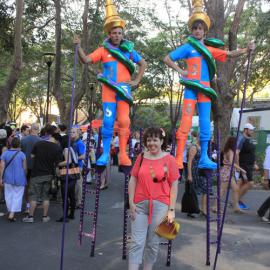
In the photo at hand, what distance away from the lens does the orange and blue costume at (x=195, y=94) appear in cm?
490

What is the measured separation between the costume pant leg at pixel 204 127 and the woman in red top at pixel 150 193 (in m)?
0.82

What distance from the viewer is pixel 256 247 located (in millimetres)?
6590

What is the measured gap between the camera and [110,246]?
6.36m

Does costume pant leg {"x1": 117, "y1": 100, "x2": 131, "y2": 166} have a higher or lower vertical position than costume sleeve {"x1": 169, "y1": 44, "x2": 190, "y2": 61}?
lower

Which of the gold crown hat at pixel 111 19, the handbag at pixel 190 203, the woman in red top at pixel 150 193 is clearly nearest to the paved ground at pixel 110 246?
the handbag at pixel 190 203

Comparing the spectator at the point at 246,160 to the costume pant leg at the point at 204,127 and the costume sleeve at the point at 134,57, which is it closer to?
the costume pant leg at the point at 204,127

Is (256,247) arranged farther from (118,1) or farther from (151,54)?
(151,54)

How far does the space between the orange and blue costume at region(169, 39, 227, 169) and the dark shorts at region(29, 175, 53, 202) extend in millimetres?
3443

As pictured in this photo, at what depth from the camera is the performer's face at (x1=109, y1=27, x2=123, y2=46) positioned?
506 centimetres

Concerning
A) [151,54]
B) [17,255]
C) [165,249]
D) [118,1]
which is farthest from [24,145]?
[151,54]

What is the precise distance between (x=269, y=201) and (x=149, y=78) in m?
19.5

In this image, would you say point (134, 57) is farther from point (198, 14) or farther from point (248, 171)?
point (248, 171)

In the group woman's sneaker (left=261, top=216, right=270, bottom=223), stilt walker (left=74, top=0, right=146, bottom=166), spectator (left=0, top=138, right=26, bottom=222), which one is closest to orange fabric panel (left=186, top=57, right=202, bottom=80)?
stilt walker (left=74, top=0, right=146, bottom=166)

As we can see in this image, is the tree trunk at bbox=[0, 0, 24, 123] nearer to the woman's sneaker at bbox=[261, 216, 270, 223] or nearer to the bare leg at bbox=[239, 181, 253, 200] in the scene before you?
the bare leg at bbox=[239, 181, 253, 200]
